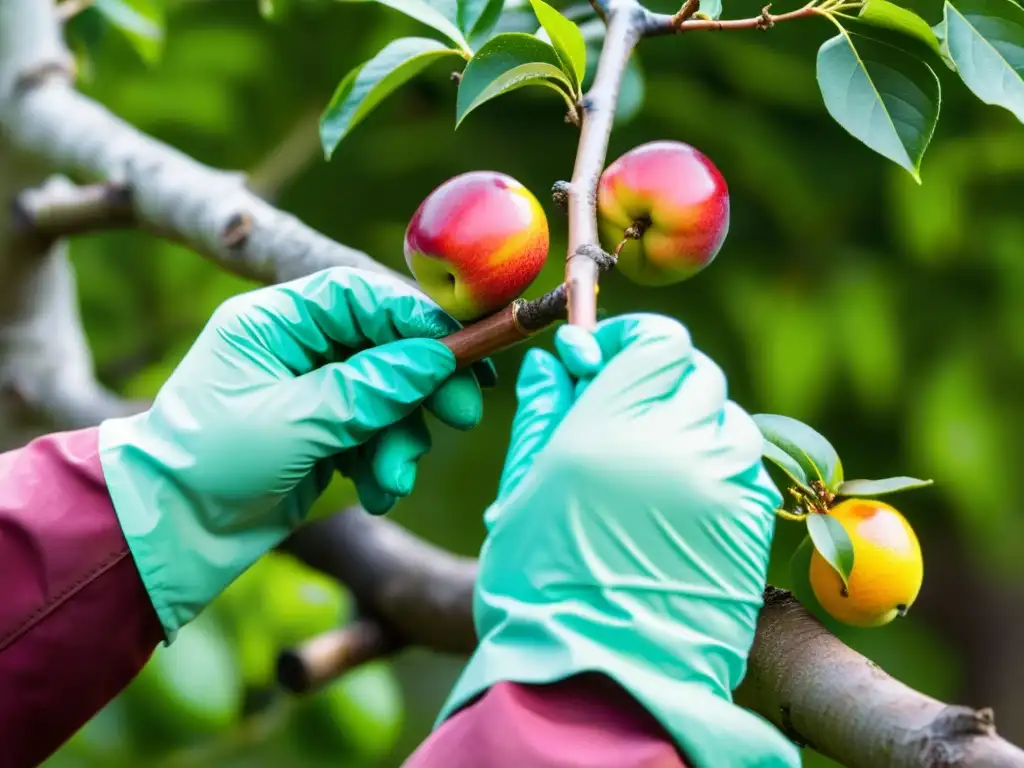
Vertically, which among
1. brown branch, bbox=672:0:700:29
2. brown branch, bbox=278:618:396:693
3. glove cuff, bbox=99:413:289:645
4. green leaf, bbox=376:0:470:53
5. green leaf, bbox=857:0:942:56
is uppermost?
green leaf, bbox=857:0:942:56

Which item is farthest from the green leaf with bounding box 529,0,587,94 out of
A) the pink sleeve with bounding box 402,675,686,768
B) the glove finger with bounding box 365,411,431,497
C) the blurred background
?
the blurred background

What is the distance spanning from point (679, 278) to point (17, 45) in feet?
3.14

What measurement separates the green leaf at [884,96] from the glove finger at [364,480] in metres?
0.35

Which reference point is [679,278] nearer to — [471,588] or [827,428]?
[471,588]

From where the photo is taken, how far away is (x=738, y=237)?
2049 mm

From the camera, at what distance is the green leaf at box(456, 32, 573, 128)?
25.0 inches

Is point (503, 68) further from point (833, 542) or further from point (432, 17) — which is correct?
point (833, 542)

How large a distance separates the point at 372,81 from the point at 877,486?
1.30 feet

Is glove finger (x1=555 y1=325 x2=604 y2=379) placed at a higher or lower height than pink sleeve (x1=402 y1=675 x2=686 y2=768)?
higher

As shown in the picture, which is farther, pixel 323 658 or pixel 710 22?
pixel 323 658

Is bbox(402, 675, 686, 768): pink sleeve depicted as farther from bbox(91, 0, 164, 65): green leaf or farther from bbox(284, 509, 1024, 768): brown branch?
bbox(91, 0, 164, 65): green leaf

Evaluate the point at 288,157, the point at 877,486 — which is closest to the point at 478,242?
the point at 877,486

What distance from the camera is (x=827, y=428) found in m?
2.20

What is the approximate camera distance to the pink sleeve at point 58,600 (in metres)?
0.64
